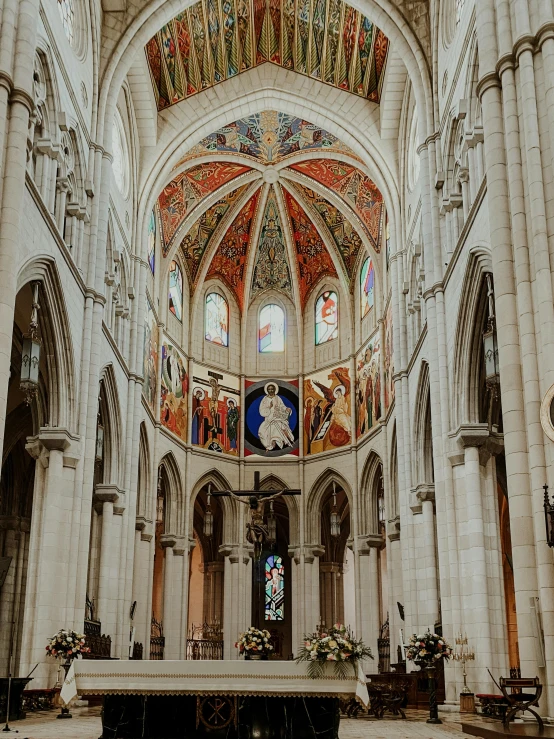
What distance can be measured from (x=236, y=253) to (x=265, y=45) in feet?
31.6

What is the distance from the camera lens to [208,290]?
1382 inches

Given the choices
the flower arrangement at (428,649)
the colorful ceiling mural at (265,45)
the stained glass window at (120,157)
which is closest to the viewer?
the flower arrangement at (428,649)

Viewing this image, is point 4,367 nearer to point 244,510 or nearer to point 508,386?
point 508,386

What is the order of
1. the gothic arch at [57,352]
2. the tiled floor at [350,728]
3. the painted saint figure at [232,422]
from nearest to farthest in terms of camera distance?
the tiled floor at [350,728] < the gothic arch at [57,352] < the painted saint figure at [232,422]

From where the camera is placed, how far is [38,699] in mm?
16453

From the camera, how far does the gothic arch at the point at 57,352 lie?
17.8m

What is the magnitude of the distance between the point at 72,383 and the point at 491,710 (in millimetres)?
10569

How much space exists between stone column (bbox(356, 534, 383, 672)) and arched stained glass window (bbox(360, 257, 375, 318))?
8.22m

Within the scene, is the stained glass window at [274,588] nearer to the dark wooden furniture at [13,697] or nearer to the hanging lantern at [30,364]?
the dark wooden furniture at [13,697]

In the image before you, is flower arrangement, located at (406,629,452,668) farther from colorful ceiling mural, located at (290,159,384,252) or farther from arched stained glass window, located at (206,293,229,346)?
arched stained glass window, located at (206,293,229,346)

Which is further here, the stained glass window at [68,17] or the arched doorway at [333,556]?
the arched doorway at [333,556]

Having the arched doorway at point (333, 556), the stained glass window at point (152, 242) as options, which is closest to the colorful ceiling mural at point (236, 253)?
the stained glass window at point (152, 242)

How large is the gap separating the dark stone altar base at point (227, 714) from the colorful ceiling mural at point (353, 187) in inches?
886

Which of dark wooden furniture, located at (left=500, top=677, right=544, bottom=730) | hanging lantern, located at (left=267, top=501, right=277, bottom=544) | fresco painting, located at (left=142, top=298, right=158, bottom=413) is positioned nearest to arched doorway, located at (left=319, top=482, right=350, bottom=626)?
fresco painting, located at (left=142, top=298, right=158, bottom=413)
